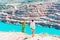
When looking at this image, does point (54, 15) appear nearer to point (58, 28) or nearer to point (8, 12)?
point (58, 28)

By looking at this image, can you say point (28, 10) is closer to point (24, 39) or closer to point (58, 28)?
point (58, 28)

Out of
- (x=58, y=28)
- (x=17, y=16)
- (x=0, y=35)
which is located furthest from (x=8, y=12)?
(x=0, y=35)

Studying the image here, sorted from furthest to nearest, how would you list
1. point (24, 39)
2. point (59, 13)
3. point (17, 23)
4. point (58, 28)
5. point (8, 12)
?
point (8, 12) → point (59, 13) → point (17, 23) → point (58, 28) → point (24, 39)

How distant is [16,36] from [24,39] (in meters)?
0.57

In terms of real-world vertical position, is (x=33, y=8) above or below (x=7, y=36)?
below

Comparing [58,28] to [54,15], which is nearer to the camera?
[58,28]

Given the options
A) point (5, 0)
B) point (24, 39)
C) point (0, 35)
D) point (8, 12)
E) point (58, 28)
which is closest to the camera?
point (24, 39)

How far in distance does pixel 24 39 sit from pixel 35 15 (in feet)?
174

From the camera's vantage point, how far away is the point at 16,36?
349 inches

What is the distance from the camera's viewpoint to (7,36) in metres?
8.87

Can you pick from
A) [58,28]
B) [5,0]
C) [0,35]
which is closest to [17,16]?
[58,28]

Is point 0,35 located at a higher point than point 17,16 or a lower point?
higher

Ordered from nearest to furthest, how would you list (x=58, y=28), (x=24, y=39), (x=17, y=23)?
(x=24, y=39), (x=58, y=28), (x=17, y=23)

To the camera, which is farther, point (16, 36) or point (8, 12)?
point (8, 12)
